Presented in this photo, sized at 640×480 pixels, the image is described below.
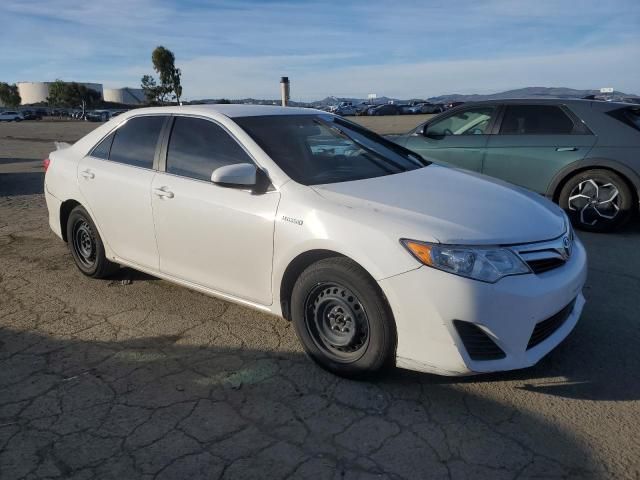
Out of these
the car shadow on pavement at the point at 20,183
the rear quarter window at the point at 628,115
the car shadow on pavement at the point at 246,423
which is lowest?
the car shadow on pavement at the point at 246,423

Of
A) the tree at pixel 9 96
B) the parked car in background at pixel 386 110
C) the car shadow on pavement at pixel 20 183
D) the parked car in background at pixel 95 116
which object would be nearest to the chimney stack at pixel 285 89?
the car shadow on pavement at pixel 20 183

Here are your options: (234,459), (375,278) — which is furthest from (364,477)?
(375,278)

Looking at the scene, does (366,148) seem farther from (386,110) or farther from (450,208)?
(386,110)

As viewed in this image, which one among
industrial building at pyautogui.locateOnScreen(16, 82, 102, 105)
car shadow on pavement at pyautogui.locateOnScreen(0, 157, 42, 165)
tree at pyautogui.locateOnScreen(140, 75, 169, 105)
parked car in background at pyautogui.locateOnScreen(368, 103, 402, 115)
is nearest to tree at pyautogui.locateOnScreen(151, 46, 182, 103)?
tree at pyautogui.locateOnScreen(140, 75, 169, 105)

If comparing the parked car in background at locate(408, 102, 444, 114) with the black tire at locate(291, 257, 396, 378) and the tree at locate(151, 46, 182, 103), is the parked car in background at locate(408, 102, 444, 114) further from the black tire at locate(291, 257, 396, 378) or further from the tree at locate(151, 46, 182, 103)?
the black tire at locate(291, 257, 396, 378)

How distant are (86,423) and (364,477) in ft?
4.79

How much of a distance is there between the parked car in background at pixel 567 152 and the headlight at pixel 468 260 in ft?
13.2

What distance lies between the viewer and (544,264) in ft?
9.32

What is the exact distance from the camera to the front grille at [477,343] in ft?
8.59

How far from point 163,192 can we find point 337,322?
1.65 m

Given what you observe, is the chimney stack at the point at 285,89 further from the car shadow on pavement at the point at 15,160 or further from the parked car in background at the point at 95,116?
the parked car in background at the point at 95,116

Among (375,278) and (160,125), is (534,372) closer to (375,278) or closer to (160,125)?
(375,278)

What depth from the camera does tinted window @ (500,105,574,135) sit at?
6305 mm

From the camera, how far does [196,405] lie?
9.37ft
